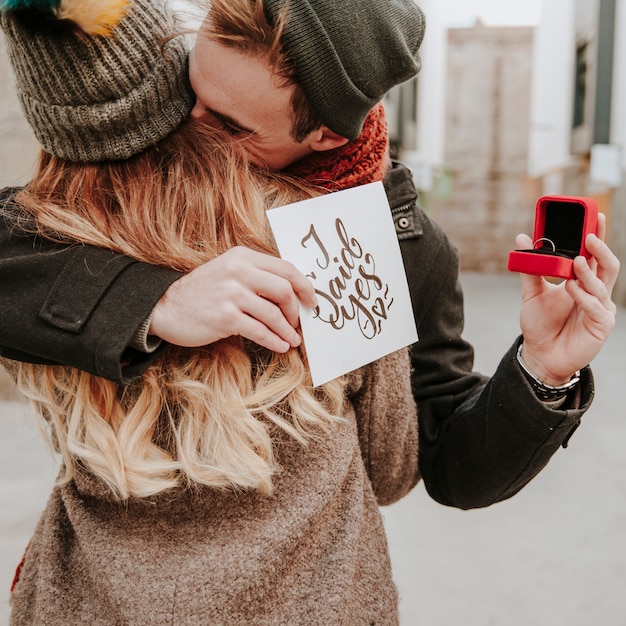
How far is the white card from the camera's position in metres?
0.87

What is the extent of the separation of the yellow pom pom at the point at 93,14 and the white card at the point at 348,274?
0.86 feet

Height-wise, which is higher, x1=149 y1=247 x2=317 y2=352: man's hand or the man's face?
the man's face

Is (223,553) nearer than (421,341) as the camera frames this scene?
Yes

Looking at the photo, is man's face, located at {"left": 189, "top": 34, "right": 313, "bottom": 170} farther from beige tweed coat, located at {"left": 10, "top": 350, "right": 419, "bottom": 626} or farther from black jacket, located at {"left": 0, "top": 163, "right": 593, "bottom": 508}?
beige tweed coat, located at {"left": 10, "top": 350, "right": 419, "bottom": 626}

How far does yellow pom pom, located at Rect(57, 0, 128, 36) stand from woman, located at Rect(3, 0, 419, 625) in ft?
0.05

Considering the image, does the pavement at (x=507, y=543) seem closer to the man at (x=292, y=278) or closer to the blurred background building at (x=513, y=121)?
the man at (x=292, y=278)

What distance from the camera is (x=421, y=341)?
110 centimetres

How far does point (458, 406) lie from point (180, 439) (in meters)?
0.45

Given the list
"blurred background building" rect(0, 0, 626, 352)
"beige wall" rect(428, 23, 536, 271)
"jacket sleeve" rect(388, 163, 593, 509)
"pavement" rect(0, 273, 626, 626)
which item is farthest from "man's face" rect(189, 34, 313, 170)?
"beige wall" rect(428, 23, 536, 271)

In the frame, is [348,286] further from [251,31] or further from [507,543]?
[507,543]

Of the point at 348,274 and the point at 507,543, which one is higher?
the point at 348,274

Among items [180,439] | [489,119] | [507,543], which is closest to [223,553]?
[180,439]

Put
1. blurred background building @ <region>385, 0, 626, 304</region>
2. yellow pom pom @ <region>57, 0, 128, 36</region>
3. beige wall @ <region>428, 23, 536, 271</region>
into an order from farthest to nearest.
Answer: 1. beige wall @ <region>428, 23, 536, 271</region>
2. blurred background building @ <region>385, 0, 626, 304</region>
3. yellow pom pom @ <region>57, 0, 128, 36</region>

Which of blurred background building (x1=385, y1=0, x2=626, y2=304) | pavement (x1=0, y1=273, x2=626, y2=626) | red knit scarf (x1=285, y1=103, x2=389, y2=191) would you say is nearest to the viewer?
red knit scarf (x1=285, y1=103, x2=389, y2=191)
